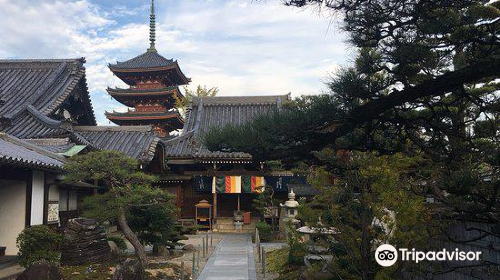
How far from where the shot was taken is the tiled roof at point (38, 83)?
17.6 m

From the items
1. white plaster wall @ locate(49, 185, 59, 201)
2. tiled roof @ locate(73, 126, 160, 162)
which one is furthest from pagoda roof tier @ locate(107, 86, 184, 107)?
white plaster wall @ locate(49, 185, 59, 201)

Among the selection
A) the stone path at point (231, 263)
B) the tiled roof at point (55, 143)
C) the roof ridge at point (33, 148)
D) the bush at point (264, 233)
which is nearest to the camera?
the stone path at point (231, 263)

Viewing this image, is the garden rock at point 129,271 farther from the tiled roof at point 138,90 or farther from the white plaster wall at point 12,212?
the tiled roof at point 138,90

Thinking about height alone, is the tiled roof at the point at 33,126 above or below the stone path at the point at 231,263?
above

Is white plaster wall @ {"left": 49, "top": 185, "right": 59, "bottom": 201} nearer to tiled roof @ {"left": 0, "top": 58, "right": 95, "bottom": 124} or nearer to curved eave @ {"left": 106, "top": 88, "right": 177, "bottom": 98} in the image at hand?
tiled roof @ {"left": 0, "top": 58, "right": 95, "bottom": 124}

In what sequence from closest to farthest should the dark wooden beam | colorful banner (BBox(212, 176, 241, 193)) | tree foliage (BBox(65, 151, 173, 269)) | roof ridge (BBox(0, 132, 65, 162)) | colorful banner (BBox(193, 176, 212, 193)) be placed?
tree foliage (BBox(65, 151, 173, 269)), the dark wooden beam, roof ridge (BBox(0, 132, 65, 162)), colorful banner (BBox(212, 176, 241, 193)), colorful banner (BBox(193, 176, 212, 193))

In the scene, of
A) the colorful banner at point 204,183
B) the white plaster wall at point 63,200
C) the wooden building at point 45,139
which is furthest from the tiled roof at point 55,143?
the colorful banner at point 204,183

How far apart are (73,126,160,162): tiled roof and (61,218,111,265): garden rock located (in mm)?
7245

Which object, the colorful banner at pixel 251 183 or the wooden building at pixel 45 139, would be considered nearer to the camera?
the wooden building at pixel 45 139

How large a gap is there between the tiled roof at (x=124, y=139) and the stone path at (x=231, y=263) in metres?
5.52

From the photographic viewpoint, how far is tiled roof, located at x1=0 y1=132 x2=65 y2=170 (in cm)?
956

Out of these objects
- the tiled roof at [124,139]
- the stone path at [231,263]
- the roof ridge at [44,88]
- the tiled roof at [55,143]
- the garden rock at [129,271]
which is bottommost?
the stone path at [231,263]

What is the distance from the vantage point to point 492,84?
8.95 metres

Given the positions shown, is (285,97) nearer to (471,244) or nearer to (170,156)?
(170,156)
